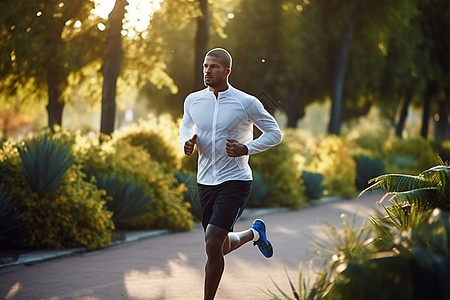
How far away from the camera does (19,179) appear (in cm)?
1132

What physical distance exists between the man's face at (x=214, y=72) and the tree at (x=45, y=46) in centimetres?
1208

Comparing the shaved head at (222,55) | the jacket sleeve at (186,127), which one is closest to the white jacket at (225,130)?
the jacket sleeve at (186,127)

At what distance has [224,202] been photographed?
273 inches

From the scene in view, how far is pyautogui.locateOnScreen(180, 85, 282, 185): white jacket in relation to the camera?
7.07 meters

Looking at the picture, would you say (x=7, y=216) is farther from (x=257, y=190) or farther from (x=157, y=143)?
(x=257, y=190)

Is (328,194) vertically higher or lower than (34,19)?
lower

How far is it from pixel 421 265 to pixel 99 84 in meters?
19.1

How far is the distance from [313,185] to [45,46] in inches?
315

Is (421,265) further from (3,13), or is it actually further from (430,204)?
(3,13)

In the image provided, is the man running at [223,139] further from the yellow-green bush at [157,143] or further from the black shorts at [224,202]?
the yellow-green bush at [157,143]

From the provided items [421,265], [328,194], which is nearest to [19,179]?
[421,265]

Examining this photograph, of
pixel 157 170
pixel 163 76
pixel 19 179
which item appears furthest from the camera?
pixel 163 76

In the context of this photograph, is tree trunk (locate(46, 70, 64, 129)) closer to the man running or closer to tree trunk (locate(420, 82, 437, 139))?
the man running

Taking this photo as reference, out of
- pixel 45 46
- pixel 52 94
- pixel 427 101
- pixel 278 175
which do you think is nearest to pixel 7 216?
pixel 45 46
